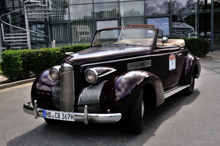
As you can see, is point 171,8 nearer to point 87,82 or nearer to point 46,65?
point 46,65

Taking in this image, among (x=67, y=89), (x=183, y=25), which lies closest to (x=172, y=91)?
(x=67, y=89)

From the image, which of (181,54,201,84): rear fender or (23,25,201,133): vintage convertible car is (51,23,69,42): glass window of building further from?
(23,25,201,133): vintage convertible car

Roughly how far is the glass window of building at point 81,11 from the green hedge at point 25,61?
7471 mm

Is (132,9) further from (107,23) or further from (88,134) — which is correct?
(88,134)

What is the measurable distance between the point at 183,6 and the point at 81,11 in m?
7.24

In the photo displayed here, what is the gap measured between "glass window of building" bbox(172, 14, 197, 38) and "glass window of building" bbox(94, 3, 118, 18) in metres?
4.15

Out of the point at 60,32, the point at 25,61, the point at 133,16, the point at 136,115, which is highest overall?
the point at 133,16

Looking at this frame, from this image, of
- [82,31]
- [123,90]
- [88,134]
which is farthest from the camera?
[82,31]

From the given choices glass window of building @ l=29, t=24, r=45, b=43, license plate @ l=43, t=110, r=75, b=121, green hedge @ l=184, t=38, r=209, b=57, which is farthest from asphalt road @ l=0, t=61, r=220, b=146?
glass window of building @ l=29, t=24, r=45, b=43

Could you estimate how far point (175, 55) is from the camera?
5258mm

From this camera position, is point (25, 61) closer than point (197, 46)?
Yes

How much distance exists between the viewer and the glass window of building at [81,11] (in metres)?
16.6

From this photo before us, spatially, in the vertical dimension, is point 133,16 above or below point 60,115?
above

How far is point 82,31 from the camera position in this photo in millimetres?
16906
